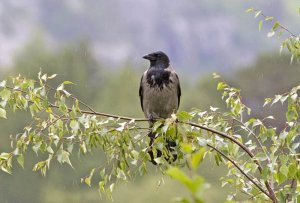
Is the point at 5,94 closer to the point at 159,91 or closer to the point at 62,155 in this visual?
the point at 62,155

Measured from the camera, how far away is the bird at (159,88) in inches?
257

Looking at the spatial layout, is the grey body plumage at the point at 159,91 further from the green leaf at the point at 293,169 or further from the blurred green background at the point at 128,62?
the green leaf at the point at 293,169

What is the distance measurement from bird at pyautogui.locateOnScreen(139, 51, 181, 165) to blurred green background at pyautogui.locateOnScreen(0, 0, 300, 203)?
4.90 feet

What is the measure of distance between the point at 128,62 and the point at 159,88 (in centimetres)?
4858

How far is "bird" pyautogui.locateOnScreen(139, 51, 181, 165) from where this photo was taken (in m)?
6.52

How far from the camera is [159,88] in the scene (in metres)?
6.52

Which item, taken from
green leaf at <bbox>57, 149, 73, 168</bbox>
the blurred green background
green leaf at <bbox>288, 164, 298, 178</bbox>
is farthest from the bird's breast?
green leaf at <bbox>288, 164, 298, 178</bbox>

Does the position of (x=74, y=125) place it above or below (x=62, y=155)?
above

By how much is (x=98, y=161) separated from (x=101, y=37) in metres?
38.8

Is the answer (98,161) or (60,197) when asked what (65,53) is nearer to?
(60,197)

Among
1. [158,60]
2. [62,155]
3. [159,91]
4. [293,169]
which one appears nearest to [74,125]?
[62,155]

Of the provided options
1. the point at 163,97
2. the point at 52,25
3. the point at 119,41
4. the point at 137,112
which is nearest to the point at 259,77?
the point at 137,112

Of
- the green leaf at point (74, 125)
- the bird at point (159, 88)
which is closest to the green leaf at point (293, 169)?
the green leaf at point (74, 125)

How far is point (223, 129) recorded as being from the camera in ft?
16.2
